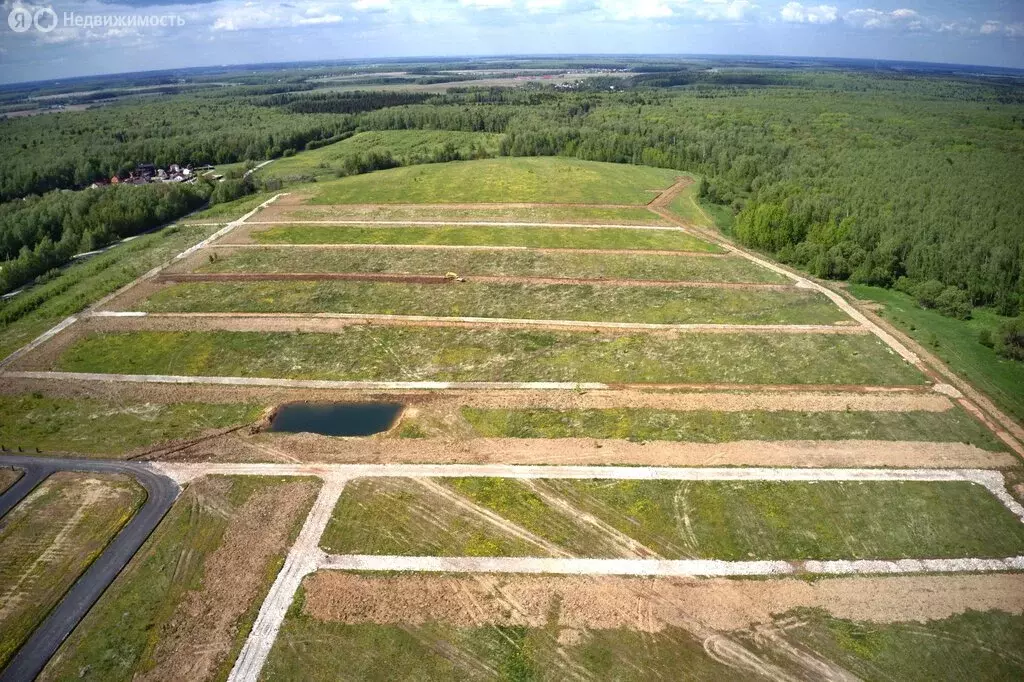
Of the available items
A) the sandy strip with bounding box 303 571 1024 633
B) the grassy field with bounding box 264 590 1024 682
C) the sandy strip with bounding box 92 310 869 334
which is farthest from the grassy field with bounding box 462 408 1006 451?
the grassy field with bounding box 264 590 1024 682

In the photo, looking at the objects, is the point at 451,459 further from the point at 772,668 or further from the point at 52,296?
the point at 52,296

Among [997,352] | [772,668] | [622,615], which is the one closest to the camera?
[772,668]

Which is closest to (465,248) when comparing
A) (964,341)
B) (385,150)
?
(964,341)

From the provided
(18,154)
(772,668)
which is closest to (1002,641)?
(772,668)

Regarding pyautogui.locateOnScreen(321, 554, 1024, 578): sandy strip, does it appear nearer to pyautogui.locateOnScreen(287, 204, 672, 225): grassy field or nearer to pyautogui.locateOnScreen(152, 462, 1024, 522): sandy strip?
pyautogui.locateOnScreen(152, 462, 1024, 522): sandy strip

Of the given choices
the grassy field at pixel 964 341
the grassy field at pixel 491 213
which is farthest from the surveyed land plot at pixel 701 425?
the grassy field at pixel 491 213

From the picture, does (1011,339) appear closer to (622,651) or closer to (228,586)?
(622,651)
